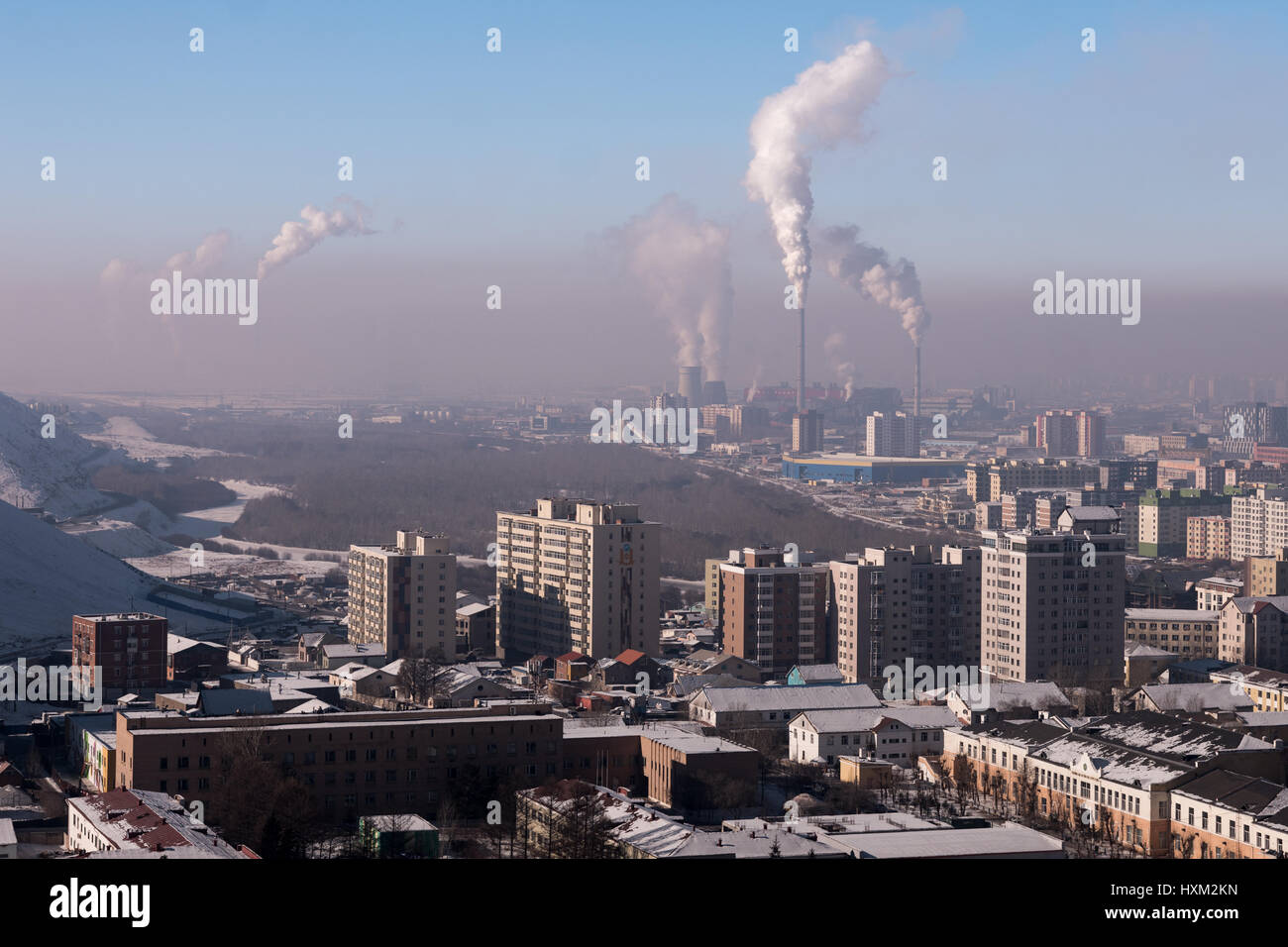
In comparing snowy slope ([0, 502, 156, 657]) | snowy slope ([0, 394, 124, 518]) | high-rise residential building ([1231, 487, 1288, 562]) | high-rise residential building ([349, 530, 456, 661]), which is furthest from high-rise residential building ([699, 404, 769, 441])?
high-rise residential building ([349, 530, 456, 661])

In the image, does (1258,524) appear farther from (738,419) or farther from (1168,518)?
(738,419)

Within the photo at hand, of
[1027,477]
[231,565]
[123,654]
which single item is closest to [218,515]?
[231,565]

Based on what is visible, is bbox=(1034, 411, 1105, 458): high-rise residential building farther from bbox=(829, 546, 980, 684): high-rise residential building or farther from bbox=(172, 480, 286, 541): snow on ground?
bbox=(829, 546, 980, 684): high-rise residential building

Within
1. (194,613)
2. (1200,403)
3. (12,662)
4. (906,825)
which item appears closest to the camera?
(906,825)

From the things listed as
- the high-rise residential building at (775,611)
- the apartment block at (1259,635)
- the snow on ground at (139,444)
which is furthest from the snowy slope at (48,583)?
the snow on ground at (139,444)

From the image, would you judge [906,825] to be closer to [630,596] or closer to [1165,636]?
[630,596]
